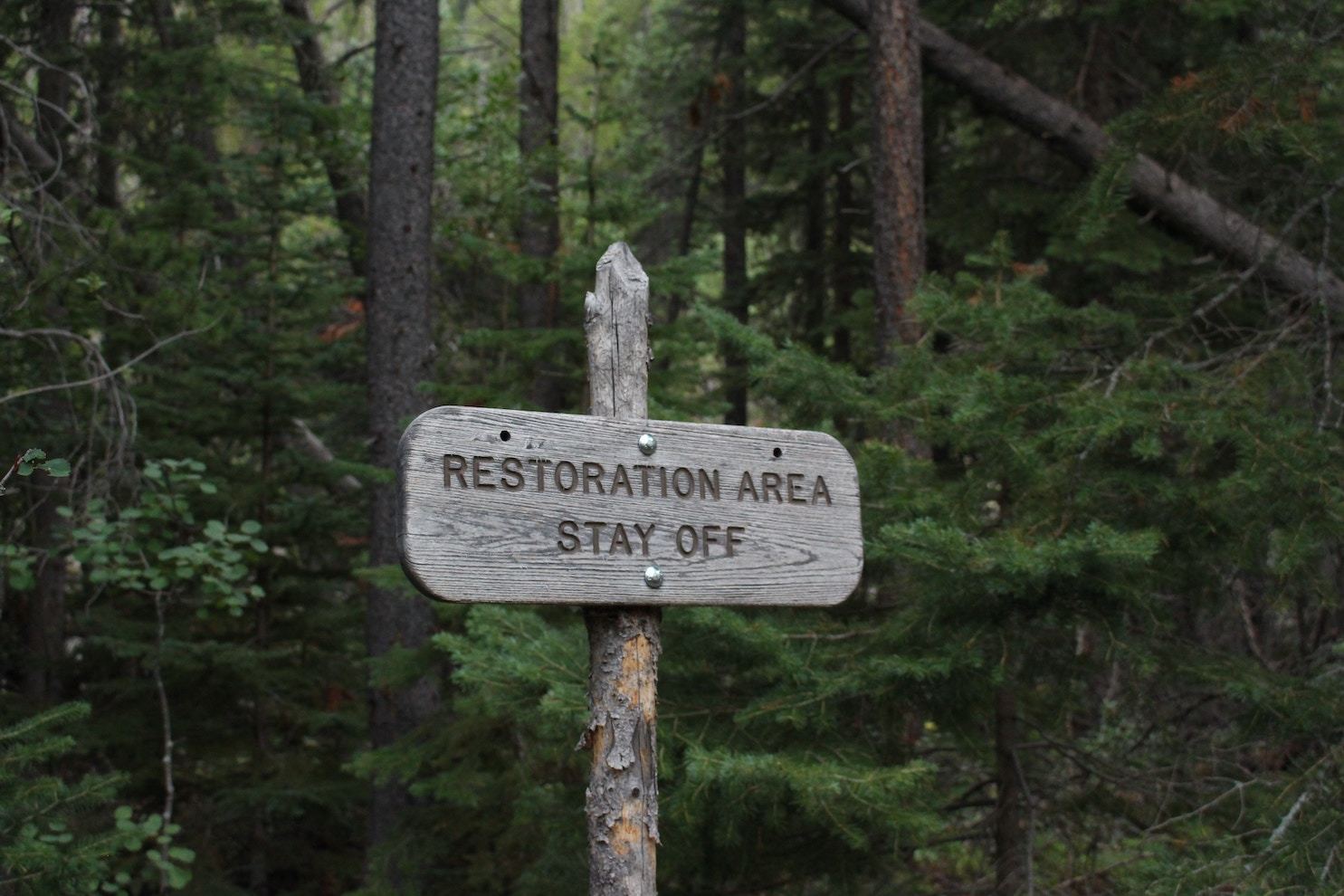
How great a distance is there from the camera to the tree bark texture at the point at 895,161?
746cm

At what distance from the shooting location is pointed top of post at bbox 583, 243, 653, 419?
3.09 m

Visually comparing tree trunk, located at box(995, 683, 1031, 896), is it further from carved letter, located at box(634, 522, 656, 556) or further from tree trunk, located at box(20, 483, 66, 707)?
tree trunk, located at box(20, 483, 66, 707)

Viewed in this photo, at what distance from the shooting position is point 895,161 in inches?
299

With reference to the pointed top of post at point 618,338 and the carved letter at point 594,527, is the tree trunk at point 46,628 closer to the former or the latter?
the pointed top of post at point 618,338

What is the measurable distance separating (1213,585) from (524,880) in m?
2.98

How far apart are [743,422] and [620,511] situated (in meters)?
9.36

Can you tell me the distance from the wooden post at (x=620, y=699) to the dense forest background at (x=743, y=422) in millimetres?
910

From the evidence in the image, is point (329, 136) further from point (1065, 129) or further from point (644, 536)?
point (644, 536)

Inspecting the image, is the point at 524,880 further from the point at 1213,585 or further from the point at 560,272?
the point at 560,272

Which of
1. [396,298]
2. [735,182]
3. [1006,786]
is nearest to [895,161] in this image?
[396,298]

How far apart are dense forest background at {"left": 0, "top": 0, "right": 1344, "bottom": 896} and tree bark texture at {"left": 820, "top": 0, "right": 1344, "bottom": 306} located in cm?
4

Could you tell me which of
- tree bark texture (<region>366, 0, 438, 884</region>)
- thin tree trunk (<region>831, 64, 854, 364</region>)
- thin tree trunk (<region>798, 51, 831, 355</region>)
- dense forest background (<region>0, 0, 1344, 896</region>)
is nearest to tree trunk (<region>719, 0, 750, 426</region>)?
dense forest background (<region>0, 0, 1344, 896</region>)

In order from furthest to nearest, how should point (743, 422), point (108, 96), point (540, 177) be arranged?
1. point (743, 422)
2. point (540, 177)
3. point (108, 96)

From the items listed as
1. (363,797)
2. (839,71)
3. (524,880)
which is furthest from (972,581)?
(839,71)
